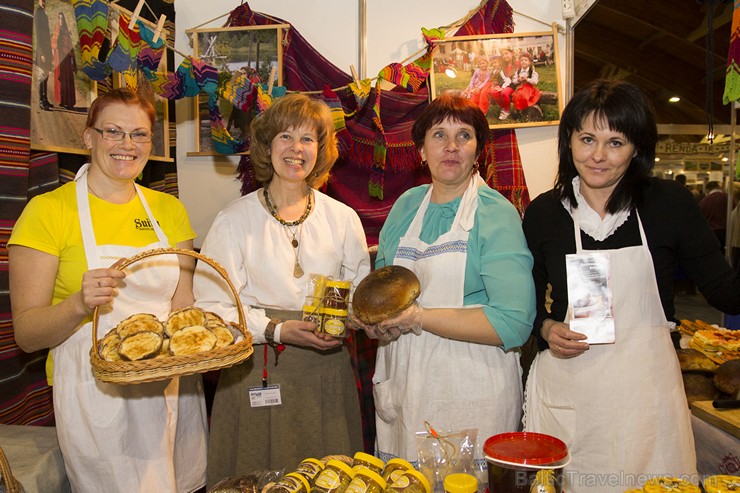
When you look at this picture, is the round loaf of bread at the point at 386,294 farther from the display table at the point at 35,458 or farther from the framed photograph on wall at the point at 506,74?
the framed photograph on wall at the point at 506,74

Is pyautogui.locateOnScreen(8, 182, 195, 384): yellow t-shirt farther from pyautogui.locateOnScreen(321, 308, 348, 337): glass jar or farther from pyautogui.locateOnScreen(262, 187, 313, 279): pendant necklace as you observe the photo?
pyautogui.locateOnScreen(321, 308, 348, 337): glass jar

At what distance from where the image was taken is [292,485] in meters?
1.24

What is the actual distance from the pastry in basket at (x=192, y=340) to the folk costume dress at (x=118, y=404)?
0.45 meters

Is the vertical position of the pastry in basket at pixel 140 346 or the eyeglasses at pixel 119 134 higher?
the eyeglasses at pixel 119 134

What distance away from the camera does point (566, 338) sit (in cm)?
166

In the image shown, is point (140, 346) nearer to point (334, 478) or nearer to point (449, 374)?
point (334, 478)

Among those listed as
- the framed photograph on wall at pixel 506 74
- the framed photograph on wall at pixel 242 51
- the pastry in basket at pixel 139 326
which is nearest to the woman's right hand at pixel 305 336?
the pastry in basket at pixel 139 326

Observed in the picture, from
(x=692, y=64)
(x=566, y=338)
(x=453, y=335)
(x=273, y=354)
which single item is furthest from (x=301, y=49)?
(x=692, y=64)

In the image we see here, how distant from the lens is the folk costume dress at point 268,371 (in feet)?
6.73

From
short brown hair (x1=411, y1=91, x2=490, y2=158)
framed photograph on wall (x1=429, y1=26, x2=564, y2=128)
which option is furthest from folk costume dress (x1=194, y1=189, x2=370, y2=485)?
framed photograph on wall (x1=429, y1=26, x2=564, y2=128)

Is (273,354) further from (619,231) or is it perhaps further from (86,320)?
(619,231)

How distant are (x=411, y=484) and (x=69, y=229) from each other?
4.49 feet

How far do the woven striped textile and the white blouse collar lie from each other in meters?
1.93

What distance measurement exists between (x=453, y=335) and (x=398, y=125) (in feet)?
5.81
